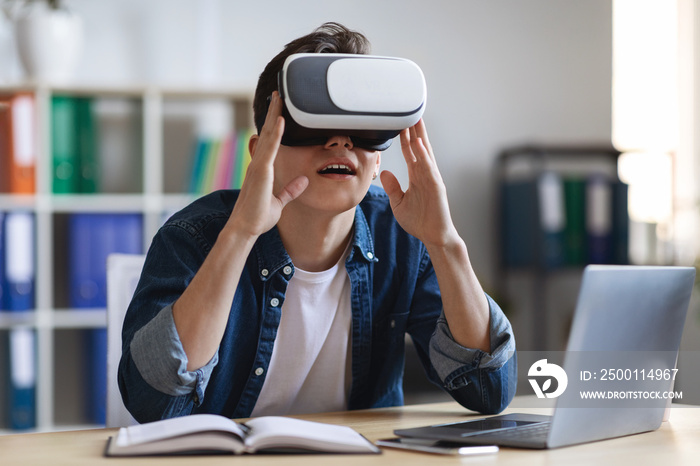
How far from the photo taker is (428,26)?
3.25m

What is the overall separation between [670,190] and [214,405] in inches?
117

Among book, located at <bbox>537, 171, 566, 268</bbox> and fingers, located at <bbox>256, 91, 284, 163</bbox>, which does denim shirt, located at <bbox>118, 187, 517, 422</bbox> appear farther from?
book, located at <bbox>537, 171, 566, 268</bbox>

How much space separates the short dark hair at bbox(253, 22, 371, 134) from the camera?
4.15ft

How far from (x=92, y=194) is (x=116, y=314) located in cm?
139

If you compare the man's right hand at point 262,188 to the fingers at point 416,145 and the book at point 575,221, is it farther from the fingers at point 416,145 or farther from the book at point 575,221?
the book at point 575,221

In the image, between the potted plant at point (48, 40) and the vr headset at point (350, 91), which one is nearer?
the vr headset at point (350, 91)

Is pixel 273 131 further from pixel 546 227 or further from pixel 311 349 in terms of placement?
pixel 546 227

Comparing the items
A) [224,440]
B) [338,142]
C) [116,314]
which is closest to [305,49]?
[338,142]

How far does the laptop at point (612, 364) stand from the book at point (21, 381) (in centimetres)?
183

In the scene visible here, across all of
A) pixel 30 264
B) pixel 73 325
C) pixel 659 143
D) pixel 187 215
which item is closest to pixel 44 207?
pixel 30 264

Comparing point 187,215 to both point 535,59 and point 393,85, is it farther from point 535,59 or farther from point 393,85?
point 535,59

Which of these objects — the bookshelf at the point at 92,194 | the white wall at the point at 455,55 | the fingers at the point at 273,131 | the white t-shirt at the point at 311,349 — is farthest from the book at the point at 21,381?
the fingers at the point at 273,131

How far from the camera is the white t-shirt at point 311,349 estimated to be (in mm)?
1295

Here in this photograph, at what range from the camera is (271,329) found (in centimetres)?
126
